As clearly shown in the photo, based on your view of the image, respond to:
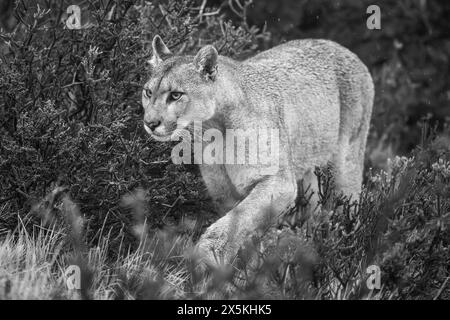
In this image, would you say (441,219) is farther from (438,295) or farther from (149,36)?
(149,36)

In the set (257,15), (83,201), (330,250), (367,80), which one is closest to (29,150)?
(83,201)

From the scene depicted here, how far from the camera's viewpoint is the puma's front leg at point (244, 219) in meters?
5.78

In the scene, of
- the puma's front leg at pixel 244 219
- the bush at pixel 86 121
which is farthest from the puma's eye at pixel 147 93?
the puma's front leg at pixel 244 219

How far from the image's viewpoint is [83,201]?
6375mm

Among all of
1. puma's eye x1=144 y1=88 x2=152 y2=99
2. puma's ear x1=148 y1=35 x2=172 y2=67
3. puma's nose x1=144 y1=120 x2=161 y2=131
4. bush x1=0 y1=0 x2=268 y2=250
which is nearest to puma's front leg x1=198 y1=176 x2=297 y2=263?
bush x1=0 y1=0 x2=268 y2=250

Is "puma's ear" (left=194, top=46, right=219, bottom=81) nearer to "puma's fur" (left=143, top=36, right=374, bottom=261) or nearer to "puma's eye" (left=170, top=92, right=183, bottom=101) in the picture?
"puma's fur" (left=143, top=36, right=374, bottom=261)

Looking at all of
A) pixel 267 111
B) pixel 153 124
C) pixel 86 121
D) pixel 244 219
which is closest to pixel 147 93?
pixel 153 124

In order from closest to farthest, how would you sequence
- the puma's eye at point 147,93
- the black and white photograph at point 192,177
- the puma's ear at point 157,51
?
the black and white photograph at point 192,177 → the puma's eye at point 147,93 → the puma's ear at point 157,51

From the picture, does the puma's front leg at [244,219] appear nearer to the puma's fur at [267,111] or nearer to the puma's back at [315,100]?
the puma's fur at [267,111]

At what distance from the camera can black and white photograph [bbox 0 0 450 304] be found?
Result: 533 cm

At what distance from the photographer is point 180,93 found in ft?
19.9

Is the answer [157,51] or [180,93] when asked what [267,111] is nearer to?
[180,93]

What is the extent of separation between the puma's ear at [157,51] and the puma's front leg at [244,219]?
1.24 meters

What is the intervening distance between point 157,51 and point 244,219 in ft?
5.22
